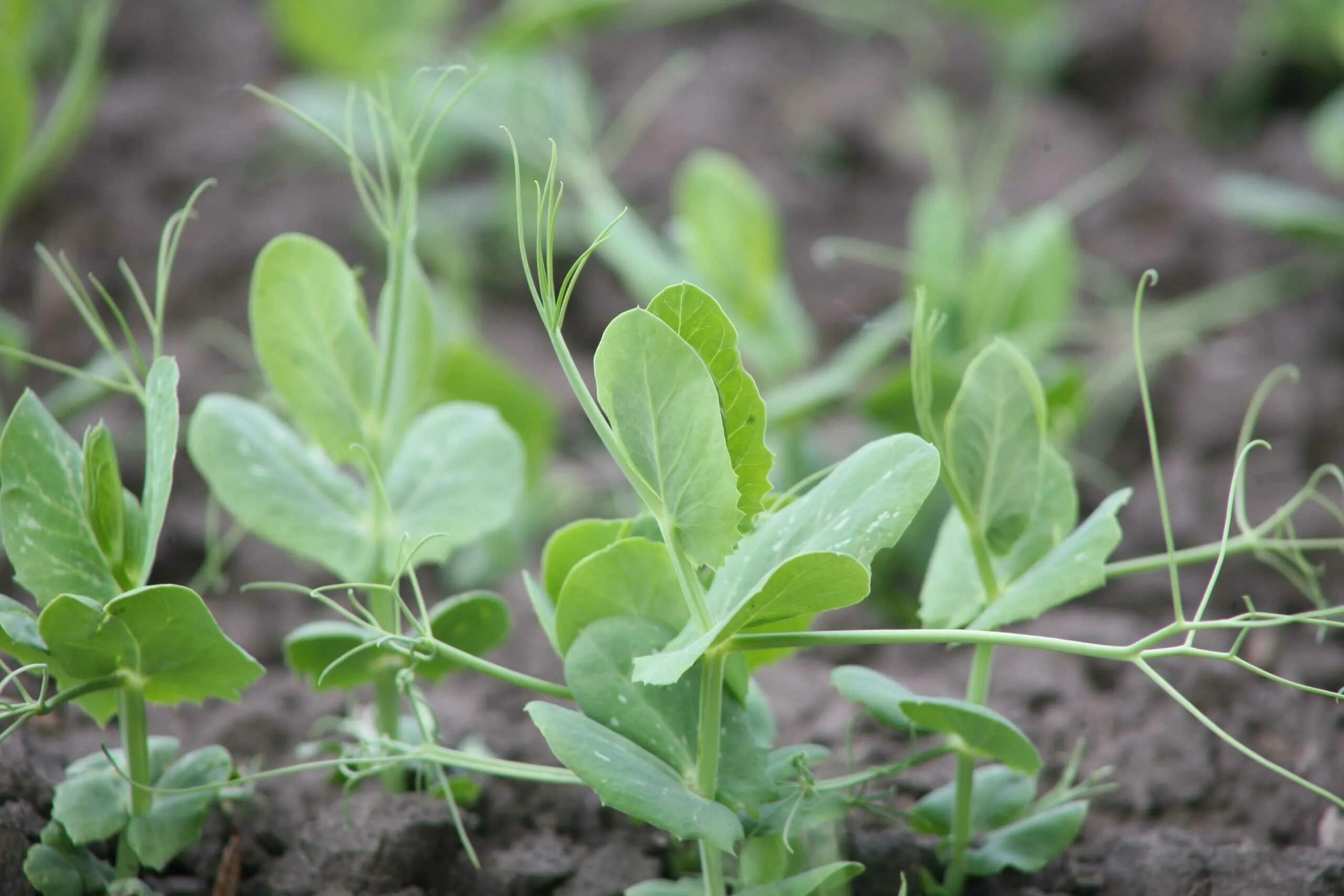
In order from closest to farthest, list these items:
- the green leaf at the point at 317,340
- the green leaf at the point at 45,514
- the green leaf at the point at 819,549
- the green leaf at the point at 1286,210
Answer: the green leaf at the point at 819,549
the green leaf at the point at 45,514
the green leaf at the point at 317,340
the green leaf at the point at 1286,210

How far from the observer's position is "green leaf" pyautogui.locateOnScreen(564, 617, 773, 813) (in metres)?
0.60

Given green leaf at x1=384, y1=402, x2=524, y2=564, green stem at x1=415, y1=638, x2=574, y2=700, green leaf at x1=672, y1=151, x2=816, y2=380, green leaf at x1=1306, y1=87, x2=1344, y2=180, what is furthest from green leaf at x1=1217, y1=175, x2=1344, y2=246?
green stem at x1=415, y1=638, x2=574, y2=700

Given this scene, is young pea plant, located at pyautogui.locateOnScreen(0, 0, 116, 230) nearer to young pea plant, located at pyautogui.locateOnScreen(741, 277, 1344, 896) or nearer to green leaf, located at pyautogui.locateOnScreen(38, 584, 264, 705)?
green leaf, located at pyautogui.locateOnScreen(38, 584, 264, 705)

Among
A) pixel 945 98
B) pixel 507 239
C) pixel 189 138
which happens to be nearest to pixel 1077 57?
pixel 945 98

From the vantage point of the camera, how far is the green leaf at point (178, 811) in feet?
2.14

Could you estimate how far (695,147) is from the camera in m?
1.70

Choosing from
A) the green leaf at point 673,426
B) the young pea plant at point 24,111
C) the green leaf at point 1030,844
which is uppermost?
the young pea plant at point 24,111

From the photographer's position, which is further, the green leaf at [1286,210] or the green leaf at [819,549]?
Result: the green leaf at [1286,210]

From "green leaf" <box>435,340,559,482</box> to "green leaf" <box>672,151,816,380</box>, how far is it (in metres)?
0.19

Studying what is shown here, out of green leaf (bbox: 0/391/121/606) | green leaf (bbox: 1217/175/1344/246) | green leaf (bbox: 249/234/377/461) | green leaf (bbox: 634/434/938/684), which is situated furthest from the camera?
green leaf (bbox: 1217/175/1344/246)

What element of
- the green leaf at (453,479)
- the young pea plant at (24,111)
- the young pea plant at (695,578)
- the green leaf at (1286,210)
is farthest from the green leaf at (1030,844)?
the young pea plant at (24,111)

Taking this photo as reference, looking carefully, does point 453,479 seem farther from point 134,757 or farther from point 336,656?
point 134,757

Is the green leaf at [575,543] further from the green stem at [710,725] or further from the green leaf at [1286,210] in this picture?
the green leaf at [1286,210]

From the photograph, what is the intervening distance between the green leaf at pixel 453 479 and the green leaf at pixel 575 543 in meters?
0.10
